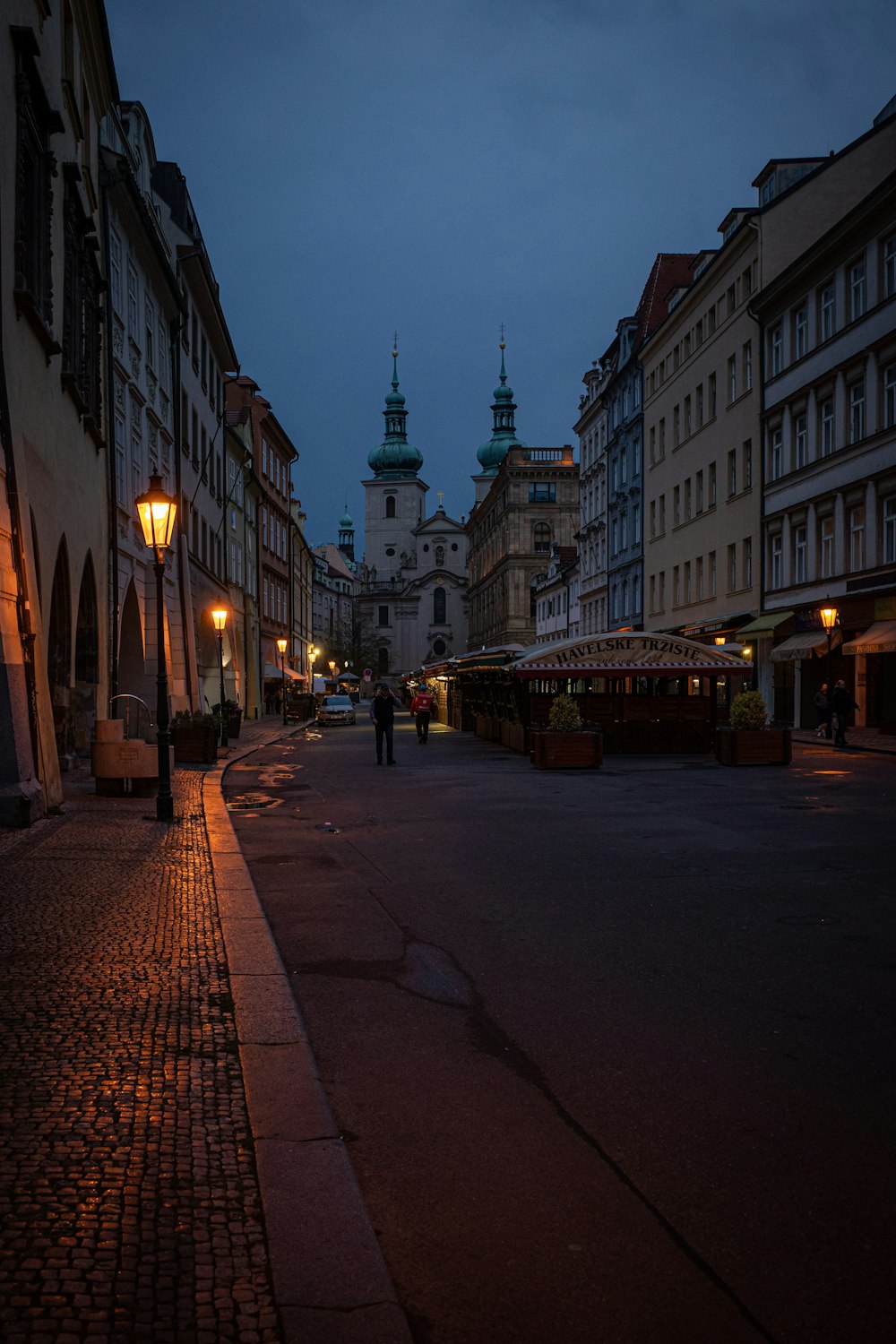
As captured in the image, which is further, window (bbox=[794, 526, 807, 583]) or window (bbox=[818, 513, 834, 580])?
window (bbox=[794, 526, 807, 583])

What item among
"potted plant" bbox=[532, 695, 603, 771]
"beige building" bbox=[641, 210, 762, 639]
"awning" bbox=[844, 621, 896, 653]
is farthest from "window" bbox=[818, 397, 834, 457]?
"potted plant" bbox=[532, 695, 603, 771]

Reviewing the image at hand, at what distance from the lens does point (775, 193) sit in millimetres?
41062

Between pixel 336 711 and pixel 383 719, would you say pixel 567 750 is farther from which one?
pixel 336 711

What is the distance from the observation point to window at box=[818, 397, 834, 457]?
1356 inches

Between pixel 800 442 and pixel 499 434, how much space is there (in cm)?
10910

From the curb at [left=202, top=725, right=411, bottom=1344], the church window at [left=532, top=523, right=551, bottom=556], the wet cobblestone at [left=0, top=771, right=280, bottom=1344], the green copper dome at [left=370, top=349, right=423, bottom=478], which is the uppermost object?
the green copper dome at [left=370, top=349, right=423, bottom=478]

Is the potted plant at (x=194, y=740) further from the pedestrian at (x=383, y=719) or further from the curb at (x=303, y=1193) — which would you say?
the curb at (x=303, y=1193)

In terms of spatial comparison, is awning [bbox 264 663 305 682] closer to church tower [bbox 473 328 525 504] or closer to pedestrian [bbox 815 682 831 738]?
pedestrian [bbox 815 682 831 738]

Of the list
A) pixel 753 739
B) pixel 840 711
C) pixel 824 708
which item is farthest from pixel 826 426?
pixel 753 739

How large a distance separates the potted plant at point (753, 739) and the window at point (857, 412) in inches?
521

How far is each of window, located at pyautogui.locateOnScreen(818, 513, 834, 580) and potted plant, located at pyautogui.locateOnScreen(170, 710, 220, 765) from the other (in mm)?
19770

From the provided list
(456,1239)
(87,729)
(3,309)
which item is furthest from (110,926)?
(87,729)

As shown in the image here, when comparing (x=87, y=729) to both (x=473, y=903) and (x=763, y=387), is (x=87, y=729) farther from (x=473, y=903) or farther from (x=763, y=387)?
(x=763, y=387)

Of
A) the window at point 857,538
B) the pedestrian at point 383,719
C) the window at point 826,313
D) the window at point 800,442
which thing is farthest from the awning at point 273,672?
the pedestrian at point 383,719
